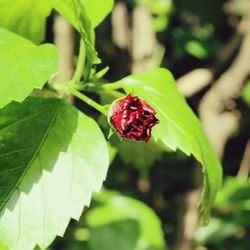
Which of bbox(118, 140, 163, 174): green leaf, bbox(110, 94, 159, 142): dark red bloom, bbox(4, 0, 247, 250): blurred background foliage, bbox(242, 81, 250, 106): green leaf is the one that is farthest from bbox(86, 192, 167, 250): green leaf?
bbox(110, 94, 159, 142): dark red bloom

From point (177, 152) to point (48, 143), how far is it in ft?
2.73

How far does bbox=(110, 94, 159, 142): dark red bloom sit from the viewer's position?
788mm

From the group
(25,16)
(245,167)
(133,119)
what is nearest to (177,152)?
(245,167)

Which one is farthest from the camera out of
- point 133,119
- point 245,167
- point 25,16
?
point 245,167

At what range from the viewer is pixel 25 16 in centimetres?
101

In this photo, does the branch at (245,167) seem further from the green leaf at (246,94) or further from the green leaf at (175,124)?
the green leaf at (175,124)

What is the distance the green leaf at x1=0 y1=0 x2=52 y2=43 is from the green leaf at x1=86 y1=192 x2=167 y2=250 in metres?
0.62

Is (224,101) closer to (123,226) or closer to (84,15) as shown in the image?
(123,226)

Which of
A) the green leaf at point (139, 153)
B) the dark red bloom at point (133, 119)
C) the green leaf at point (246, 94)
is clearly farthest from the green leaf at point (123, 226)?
the dark red bloom at point (133, 119)

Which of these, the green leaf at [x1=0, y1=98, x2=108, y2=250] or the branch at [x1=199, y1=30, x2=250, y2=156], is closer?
the green leaf at [x1=0, y1=98, x2=108, y2=250]

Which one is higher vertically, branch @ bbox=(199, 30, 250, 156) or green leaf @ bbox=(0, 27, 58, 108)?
green leaf @ bbox=(0, 27, 58, 108)

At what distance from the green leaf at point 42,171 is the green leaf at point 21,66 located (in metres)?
0.08

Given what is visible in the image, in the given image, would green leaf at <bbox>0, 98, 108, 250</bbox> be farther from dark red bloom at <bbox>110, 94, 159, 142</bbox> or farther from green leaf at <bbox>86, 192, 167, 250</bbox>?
green leaf at <bbox>86, 192, 167, 250</bbox>

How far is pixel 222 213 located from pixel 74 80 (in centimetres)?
88
